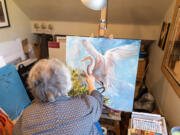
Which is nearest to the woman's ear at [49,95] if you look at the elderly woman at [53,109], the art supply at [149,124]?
the elderly woman at [53,109]

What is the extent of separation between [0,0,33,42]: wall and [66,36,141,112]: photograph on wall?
3.71ft

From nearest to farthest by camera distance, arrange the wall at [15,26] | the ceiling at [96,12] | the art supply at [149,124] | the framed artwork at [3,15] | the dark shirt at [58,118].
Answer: the dark shirt at [58,118] → the art supply at [149,124] → the ceiling at [96,12] → the framed artwork at [3,15] → the wall at [15,26]

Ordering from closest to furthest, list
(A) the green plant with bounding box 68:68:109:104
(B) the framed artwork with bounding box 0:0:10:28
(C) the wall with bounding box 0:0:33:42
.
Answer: (A) the green plant with bounding box 68:68:109:104
(B) the framed artwork with bounding box 0:0:10:28
(C) the wall with bounding box 0:0:33:42

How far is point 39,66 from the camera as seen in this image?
2.43 feet

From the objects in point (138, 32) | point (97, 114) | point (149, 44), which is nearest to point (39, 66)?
point (97, 114)

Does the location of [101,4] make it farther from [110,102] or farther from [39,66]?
[110,102]

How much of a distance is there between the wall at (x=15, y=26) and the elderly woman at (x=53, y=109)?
1.52 meters

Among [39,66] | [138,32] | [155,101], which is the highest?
[138,32]

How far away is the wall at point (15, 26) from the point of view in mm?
1893

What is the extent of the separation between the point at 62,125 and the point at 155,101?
1562 mm

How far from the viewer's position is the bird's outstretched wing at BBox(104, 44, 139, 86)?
120cm

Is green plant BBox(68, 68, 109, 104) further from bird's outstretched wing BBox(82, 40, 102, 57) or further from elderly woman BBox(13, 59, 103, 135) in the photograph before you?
elderly woman BBox(13, 59, 103, 135)

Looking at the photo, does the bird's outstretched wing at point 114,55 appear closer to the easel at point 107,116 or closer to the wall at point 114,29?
the easel at point 107,116

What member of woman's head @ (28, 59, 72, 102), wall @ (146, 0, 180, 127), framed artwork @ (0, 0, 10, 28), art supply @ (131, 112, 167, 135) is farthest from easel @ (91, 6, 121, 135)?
framed artwork @ (0, 0, 10, 28)
